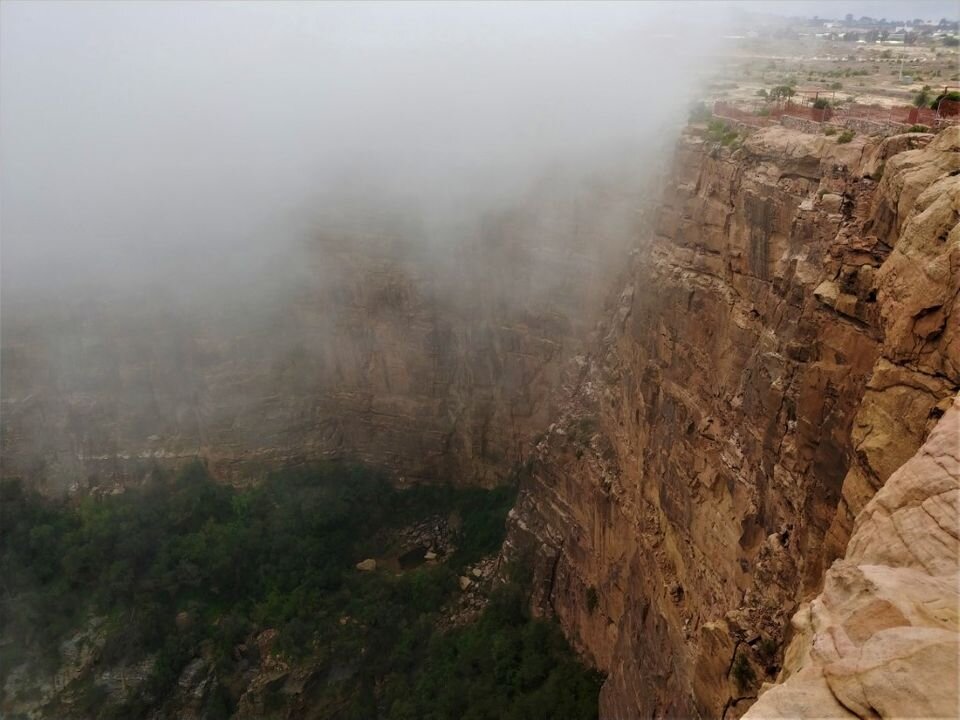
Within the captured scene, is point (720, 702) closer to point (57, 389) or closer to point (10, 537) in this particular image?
point (10, 537)

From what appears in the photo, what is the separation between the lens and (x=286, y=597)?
4388 cm

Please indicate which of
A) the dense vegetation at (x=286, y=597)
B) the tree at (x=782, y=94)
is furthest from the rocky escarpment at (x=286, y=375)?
the tree at (x=782, y=94)

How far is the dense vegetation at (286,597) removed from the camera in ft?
125

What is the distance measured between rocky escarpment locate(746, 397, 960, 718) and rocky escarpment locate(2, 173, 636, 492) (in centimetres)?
3912

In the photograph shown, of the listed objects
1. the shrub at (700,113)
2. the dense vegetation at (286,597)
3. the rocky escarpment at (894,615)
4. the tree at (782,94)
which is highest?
the tree at (782,94)

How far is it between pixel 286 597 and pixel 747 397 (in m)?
32.9

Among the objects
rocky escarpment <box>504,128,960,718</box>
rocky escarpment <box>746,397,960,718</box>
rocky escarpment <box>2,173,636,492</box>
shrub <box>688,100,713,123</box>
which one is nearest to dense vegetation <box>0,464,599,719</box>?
rocky escarpment <box>2,173,636,492</box>

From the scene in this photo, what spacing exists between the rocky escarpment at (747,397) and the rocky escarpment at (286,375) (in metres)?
14.3

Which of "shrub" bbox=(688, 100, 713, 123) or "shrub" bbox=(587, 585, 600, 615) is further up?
"shrub" bbox=(688, 100, 713, 123)

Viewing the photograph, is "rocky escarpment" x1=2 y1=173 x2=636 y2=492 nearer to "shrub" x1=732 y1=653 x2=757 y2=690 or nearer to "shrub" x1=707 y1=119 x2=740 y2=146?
"shrub" x1=707 y1=119 x2=740 y2=146

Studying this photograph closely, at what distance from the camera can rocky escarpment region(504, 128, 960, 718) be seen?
43.1 feet

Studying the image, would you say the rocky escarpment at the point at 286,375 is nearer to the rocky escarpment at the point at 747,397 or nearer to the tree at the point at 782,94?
the rocky escarpment at the point at 747,397

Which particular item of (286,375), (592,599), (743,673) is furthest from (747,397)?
(286,375)

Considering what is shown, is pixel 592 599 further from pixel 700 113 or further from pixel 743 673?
pixel 700 113
